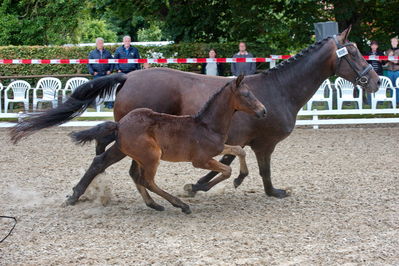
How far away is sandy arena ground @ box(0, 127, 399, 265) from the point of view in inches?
178

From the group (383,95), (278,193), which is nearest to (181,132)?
(278,193)

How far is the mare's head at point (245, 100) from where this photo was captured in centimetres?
550

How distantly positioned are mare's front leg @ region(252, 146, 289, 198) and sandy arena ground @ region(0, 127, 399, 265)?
0.42ft

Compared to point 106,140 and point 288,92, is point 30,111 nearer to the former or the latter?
point 106,140

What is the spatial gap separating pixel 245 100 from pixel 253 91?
2.32 feet

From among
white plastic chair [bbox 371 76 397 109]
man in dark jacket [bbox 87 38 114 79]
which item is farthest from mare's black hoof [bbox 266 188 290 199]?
man in dark jacket [bbox 87 38 114 79]

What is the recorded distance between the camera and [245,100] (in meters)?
5.54

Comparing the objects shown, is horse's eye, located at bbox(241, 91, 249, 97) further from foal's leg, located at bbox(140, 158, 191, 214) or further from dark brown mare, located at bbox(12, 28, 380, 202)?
foal's leg, located at bbox(140, 158, 191, 214)

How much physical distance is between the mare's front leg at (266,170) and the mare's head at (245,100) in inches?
34.0

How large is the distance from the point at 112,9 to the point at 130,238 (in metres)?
10.9

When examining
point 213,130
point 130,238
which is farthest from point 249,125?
point 130,238

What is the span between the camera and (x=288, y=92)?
6348mm

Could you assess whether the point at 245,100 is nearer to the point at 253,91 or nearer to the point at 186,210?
the point at 253,91

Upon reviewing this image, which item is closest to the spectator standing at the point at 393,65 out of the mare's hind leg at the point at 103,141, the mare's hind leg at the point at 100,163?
the mare's hind leg at the point at 103,141
